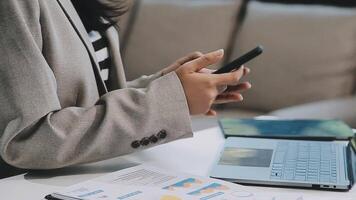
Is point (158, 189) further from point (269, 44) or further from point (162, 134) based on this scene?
point (269, 44)

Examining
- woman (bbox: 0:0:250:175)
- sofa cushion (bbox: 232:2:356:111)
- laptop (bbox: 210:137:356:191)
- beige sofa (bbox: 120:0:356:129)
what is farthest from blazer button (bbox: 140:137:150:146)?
sofa cushion (bbox: 232:2:356:111)

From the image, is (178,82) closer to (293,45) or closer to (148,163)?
(148,163)

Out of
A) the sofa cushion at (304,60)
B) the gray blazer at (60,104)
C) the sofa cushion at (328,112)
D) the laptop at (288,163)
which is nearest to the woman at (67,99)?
the gray blazer at (60,104)

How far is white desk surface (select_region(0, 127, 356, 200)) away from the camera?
2.70ft

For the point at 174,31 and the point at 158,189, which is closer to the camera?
the point at 158,189

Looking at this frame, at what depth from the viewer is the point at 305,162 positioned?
930 mm

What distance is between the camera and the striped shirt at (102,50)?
1130 mm

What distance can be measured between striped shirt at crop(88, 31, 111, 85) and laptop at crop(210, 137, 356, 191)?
0.91 ft

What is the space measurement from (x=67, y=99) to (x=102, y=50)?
0.79 ft

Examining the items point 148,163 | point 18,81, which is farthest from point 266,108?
point 18,81

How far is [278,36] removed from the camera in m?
2.35

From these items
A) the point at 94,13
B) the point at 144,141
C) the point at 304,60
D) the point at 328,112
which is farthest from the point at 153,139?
the point at 304,60

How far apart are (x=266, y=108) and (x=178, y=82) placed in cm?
149

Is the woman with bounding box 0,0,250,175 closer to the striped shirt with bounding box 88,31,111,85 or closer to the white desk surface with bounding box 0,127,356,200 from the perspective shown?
the white desk surface with bounding box 0,127,356,200
